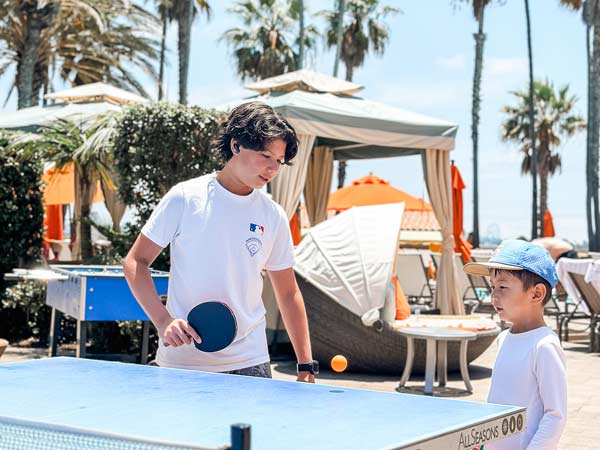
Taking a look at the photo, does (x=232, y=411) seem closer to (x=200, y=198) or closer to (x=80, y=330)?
(x=200, y=198)

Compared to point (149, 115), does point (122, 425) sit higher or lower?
lower

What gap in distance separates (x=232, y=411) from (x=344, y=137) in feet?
33.0

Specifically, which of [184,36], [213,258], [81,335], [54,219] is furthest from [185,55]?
[213,258]

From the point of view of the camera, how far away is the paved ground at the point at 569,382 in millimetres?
6602

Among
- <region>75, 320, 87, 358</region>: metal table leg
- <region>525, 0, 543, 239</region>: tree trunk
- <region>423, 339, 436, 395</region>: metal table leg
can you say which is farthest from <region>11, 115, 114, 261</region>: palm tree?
<region>525, 0, 543, 239</region>: tree trunk

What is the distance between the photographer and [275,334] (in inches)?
418

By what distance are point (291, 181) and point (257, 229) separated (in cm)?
862

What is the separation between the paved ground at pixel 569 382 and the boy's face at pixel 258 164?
11.8 ft

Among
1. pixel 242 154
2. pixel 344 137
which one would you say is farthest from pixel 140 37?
pixel 242 154

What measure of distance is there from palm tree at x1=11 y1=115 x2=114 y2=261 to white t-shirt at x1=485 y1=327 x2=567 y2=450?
856cm

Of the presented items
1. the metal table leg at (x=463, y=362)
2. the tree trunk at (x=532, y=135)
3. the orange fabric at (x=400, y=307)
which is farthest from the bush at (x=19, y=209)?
the tree trunk at (x=532, y=135)

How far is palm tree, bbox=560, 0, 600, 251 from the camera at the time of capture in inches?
1141

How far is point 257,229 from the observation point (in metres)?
3.51

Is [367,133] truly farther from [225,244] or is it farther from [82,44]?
[82,44]
